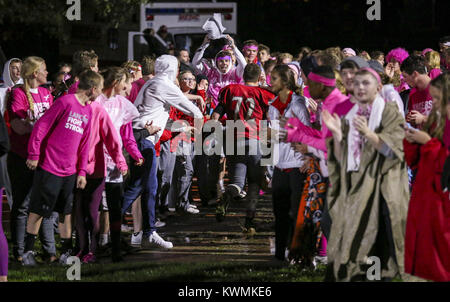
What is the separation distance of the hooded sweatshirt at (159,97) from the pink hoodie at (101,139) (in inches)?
46.3

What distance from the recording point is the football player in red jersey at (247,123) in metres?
10.7

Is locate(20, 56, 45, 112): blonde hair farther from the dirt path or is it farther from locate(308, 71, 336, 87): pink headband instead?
locate(308, 71, 336, 87): pink headband

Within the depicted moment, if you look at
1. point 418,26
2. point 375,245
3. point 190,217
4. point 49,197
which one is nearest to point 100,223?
point 49,197

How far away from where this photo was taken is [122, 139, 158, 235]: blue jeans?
9695 millimetres

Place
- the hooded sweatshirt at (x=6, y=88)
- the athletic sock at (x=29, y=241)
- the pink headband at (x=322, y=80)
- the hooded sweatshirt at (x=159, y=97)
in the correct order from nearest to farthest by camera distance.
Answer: the pink headband at (x=322, y=80) < the athletic sock at (x=29, y=241) < the hooded sweatshirt at (x=6, y=88) < the hooded sweatshirt at (x=159, y=97)

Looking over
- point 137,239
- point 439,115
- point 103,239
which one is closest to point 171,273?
point 103,239

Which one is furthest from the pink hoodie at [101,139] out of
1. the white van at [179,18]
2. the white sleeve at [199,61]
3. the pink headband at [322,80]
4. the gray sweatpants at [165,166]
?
the white van at [179,18]

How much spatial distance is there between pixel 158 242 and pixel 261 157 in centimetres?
190

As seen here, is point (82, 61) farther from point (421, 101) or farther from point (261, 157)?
point (421, 101)

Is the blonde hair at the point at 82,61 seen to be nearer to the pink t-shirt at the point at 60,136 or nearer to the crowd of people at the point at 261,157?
the crowd of people at the point at 261,157

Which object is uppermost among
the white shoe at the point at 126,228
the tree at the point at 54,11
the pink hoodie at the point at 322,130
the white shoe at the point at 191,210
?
the tree at the point at 54,11

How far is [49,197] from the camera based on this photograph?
8.50 m
